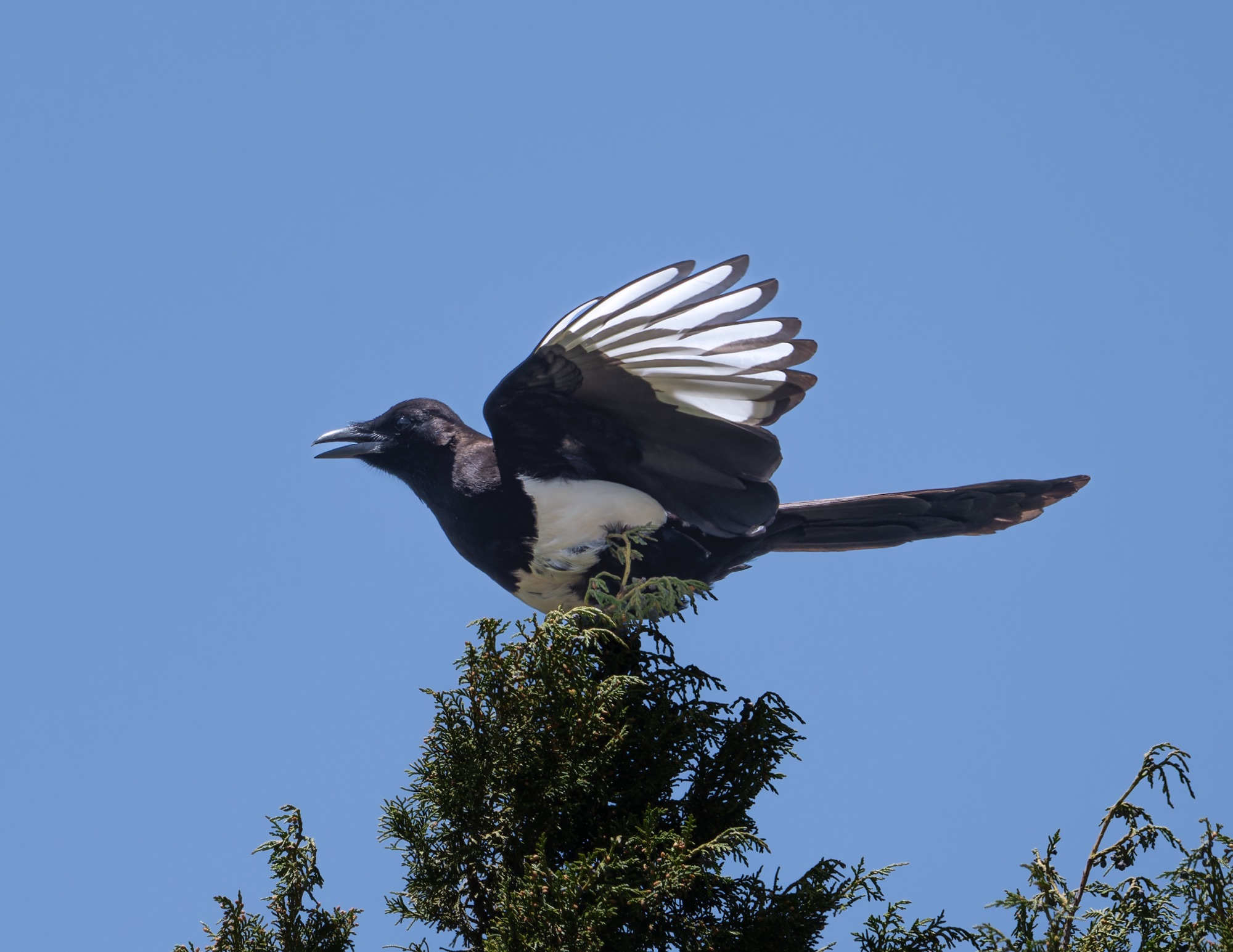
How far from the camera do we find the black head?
388cm

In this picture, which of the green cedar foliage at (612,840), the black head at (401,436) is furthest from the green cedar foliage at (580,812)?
the black head at (401,436)

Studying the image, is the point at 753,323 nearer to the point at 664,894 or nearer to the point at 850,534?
the point at 850,534

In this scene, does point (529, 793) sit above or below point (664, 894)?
above

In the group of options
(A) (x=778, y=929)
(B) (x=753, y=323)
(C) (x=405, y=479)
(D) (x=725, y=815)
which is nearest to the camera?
(A) (x=778, y=929)

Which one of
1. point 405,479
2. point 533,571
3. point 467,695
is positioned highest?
point 405,479

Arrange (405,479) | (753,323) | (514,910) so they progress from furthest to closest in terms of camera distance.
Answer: (405,479), (753,323), (514,910)

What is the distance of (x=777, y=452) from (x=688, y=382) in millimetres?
337

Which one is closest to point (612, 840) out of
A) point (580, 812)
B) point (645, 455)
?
point (580, 812)

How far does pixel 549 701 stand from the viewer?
9.77 ft

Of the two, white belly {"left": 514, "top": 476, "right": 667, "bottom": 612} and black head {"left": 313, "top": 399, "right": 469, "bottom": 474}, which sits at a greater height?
black head {"left": 313, "top": 399, "right": 469, "bottom": 474}

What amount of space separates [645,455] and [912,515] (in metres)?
0.89

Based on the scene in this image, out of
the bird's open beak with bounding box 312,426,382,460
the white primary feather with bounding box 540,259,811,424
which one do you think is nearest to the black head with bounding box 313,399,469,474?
the bird's open beak with bounding box 312,426,382,460

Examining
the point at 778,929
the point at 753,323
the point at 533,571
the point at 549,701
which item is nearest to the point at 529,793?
the point at 549,701

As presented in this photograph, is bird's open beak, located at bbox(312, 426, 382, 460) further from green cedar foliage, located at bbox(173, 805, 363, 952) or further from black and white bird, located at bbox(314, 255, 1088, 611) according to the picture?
green cedar foliage, located at bbox(173, 805, 363, 952)
